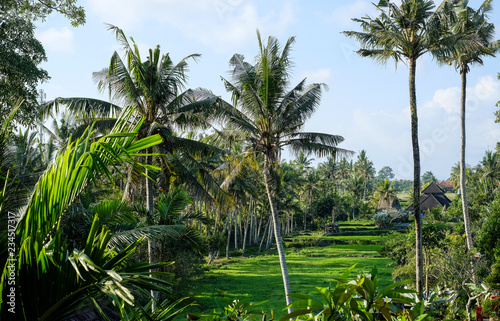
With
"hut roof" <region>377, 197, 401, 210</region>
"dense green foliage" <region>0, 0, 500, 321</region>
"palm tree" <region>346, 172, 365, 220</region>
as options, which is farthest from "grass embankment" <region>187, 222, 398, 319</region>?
"palm tree" <region>346, 172, 365, 220</region>

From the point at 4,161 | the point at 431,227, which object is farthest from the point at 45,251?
the point at 431,227

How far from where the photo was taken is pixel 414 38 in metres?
11.7

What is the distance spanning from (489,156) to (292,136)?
35.1 m

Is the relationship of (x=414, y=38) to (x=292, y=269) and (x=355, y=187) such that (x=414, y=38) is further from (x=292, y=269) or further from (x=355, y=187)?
(x=355, y=187)

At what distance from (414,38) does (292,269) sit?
18987 millimetres

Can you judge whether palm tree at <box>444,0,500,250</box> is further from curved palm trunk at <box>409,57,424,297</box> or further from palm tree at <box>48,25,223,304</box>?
palm tree at <box>48,25,223,304</box>

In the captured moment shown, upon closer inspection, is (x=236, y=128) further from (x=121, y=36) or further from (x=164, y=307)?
(x=164, y=307)

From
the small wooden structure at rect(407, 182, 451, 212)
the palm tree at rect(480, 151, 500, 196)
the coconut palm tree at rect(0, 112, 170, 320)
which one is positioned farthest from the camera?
the small wooden structure at rect(407, 182, 451, 212)

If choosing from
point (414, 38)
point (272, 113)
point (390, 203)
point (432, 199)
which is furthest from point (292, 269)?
point (390, 203)

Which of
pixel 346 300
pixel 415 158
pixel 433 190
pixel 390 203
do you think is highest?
pixel 433 190

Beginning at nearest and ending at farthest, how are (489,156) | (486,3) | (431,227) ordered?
(431,227), (486,3), (489,156)

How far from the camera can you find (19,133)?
31.2 feet

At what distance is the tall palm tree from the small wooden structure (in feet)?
131

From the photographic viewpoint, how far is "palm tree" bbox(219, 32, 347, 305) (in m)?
12.8
